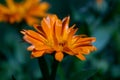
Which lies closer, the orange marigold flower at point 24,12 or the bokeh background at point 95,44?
the bokeh background at point 95,44

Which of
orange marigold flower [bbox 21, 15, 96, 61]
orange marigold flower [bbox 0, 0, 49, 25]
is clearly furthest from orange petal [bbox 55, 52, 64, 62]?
orange marigold flower [bbox 0, 0, 49, 25]

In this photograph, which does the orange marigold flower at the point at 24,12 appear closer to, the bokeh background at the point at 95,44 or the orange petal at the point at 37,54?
the bokeh background at the point at 95,44

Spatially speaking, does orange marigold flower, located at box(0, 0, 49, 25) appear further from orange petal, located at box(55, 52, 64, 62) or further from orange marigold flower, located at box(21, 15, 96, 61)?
orange petal, located at box(55, 52, 64, 62)

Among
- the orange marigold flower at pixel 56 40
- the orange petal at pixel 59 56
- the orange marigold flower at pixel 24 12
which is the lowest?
the orange petal at pixel 59 56

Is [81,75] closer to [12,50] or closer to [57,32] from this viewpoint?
[57,32]

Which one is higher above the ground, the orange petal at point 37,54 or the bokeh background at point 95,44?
the bokeh background at point 95,44

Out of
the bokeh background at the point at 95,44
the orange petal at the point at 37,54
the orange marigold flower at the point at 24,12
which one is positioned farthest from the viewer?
the orange marigold flower at the point at 24,12

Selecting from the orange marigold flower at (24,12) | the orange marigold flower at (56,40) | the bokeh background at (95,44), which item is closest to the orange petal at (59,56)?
the orange marigold flower at (56,40)

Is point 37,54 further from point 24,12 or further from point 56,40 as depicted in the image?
point 24,12

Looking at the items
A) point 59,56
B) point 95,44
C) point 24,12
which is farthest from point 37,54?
point 24,12
